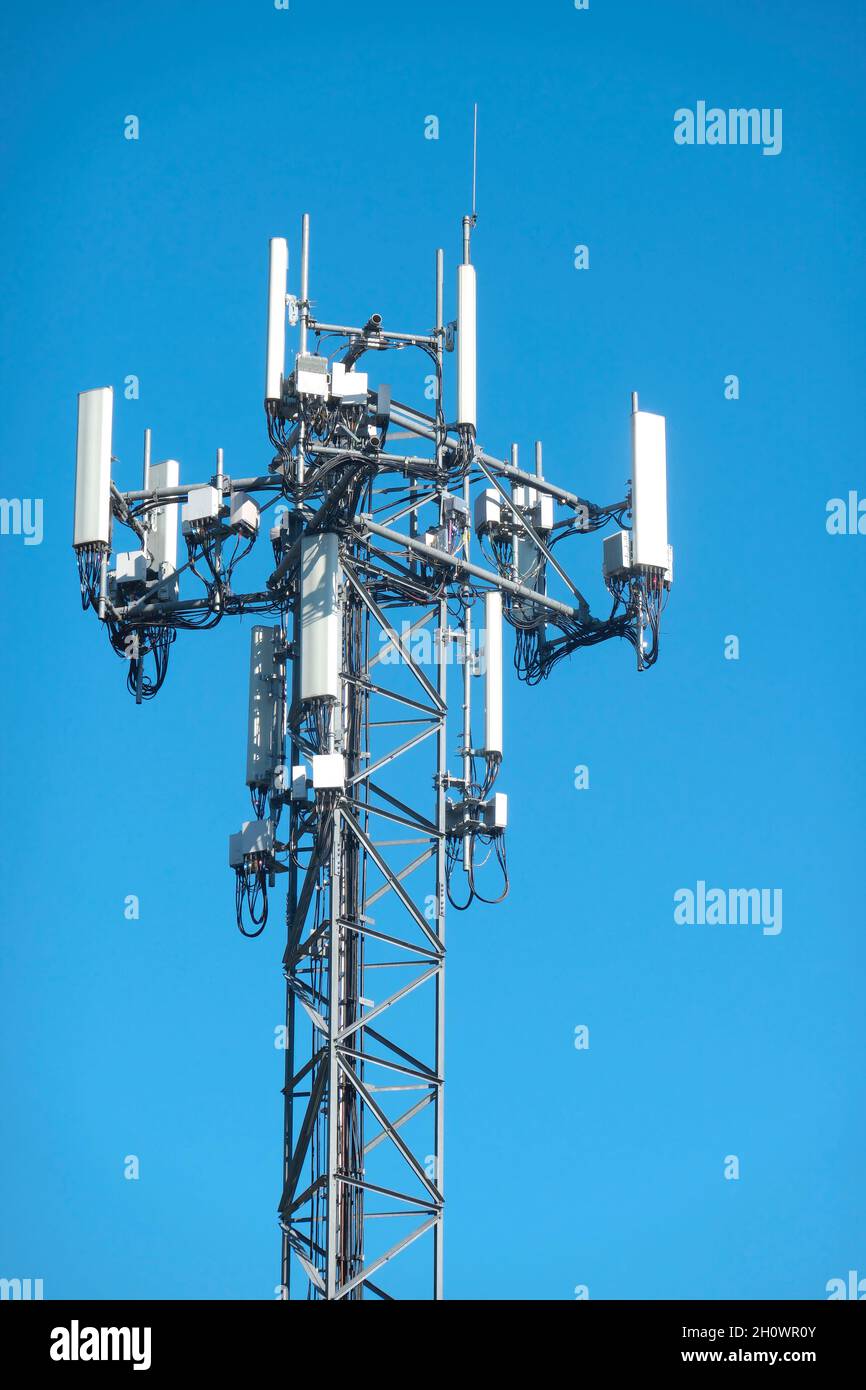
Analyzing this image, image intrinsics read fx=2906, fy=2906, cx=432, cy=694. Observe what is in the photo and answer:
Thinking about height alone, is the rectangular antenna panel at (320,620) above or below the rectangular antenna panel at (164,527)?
below

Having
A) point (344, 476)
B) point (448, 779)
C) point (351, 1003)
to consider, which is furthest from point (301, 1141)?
point (344, 476)

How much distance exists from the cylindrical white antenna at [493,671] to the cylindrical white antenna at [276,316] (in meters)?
6.12

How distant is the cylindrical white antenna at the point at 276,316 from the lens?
4856 centimetres

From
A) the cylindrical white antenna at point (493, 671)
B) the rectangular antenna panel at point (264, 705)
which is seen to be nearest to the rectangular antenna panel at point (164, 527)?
the rectangular antenna panel at point (264, 705)

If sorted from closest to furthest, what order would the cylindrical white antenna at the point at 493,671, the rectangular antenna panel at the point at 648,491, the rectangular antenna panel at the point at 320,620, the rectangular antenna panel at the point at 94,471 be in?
the rectangular antenna panel at the point at 320,620 → the rectangular antenna panel at the point at 94,471 → the rectangular antenna panel at the point at 648,491 → the cylindrical white antenna at the point at 493,671

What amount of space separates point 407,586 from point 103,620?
5.41 meters

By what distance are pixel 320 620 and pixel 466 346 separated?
17.5ft

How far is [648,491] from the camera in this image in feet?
169

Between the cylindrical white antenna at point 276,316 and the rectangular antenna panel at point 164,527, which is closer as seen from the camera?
the cylindrical white antenna at point 276,316

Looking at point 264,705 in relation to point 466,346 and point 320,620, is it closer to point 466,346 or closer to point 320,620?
point 320,620

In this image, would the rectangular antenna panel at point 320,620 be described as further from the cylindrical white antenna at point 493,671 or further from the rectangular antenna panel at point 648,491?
the rectangular antenna panel at point 648,491

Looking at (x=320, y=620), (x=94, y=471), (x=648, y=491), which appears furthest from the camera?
(x=648, y=491)

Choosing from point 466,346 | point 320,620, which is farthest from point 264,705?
point 466,346
